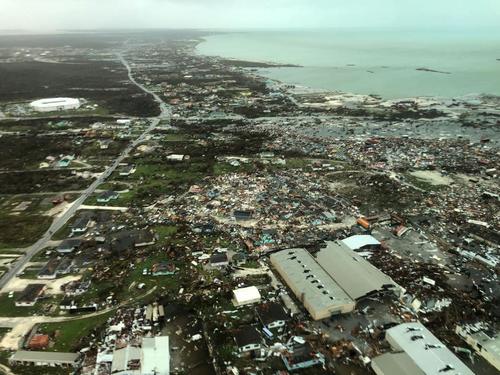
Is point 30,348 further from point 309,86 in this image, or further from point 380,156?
point 309,86

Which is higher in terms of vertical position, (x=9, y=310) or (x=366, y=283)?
(x=366, y=283)

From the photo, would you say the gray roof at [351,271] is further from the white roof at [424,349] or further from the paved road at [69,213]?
the paved road at [69,213]

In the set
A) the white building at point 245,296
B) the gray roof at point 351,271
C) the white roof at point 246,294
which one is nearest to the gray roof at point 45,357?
the white building at point 245,296

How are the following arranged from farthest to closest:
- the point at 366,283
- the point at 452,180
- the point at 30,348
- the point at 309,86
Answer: the point at 309,86, the point at 452,180, the point at 366,283, the point at 30,348

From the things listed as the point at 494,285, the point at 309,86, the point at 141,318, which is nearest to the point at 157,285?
the point at 141,318

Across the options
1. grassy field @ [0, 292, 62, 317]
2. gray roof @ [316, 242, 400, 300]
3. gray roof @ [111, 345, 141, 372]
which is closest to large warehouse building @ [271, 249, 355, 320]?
gray roof @ [316, 242, 400, 300]

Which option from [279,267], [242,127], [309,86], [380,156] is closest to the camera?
[279,267]

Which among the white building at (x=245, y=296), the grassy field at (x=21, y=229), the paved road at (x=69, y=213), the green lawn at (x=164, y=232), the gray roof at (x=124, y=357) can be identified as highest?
the white building at (x=245, y=296)
